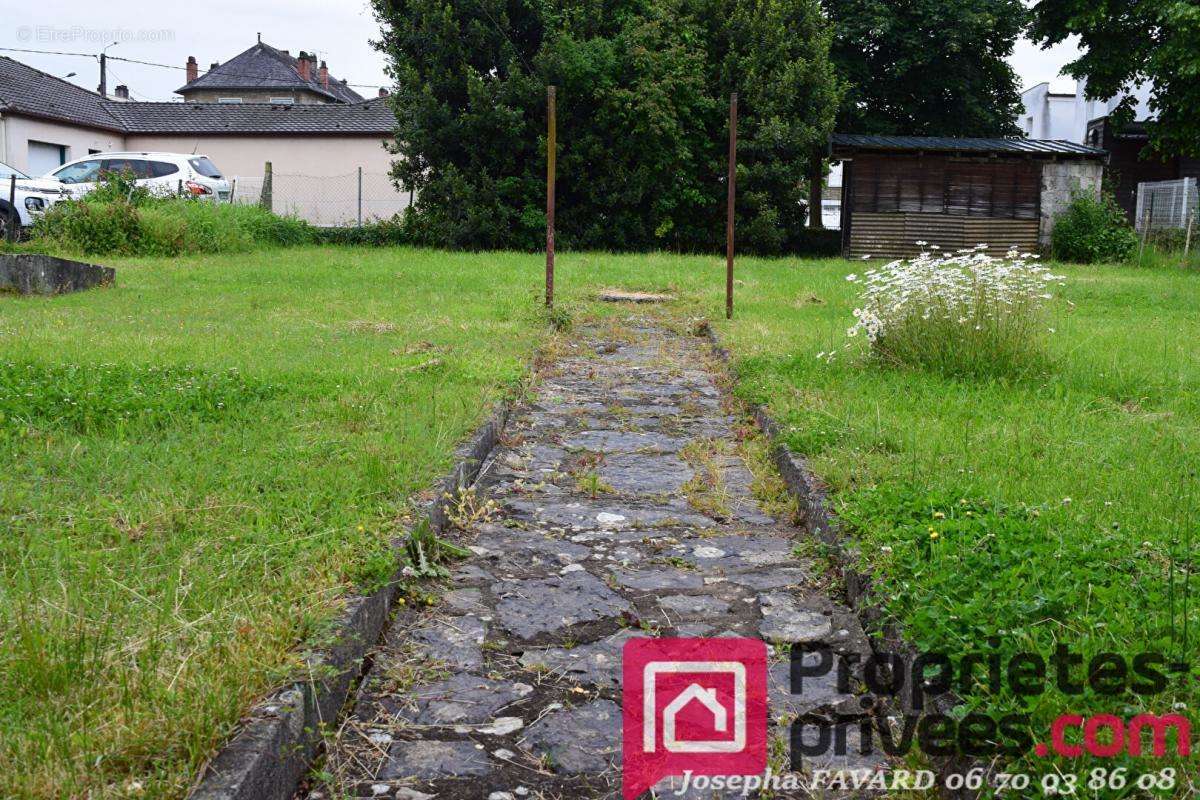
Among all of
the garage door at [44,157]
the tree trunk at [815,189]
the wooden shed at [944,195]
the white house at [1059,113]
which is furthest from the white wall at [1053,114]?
the garage door at [44,157]

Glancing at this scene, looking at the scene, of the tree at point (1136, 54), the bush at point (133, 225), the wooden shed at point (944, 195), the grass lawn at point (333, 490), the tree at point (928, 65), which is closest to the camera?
the grass lawn at point (333, 490)

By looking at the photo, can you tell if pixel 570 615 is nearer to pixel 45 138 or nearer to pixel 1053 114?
pixel 45 138

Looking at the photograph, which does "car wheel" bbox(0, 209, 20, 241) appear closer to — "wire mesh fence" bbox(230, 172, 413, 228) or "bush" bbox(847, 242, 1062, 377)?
"wire mesh fence" bbox(230, 172, 413, 228)

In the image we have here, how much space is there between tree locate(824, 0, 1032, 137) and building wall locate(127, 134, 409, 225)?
43.4ft

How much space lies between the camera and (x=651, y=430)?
6723 millimetres

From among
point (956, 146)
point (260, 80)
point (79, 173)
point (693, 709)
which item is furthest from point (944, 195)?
point (260, 80)

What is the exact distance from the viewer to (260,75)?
4972 centimetres

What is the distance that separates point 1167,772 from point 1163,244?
23.4m

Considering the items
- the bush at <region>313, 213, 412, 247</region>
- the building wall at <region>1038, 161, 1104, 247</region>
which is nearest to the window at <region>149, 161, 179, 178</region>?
the bush at <region>313, 213, 412, 247</region>

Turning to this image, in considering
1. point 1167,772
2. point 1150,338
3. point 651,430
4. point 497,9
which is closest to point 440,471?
point 651,430

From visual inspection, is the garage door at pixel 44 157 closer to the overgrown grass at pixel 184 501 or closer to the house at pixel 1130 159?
the overgrown grass at pixel 184 501

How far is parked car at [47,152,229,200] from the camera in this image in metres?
21.8

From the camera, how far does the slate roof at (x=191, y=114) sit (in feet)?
105

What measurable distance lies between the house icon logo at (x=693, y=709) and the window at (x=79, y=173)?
2149cm
